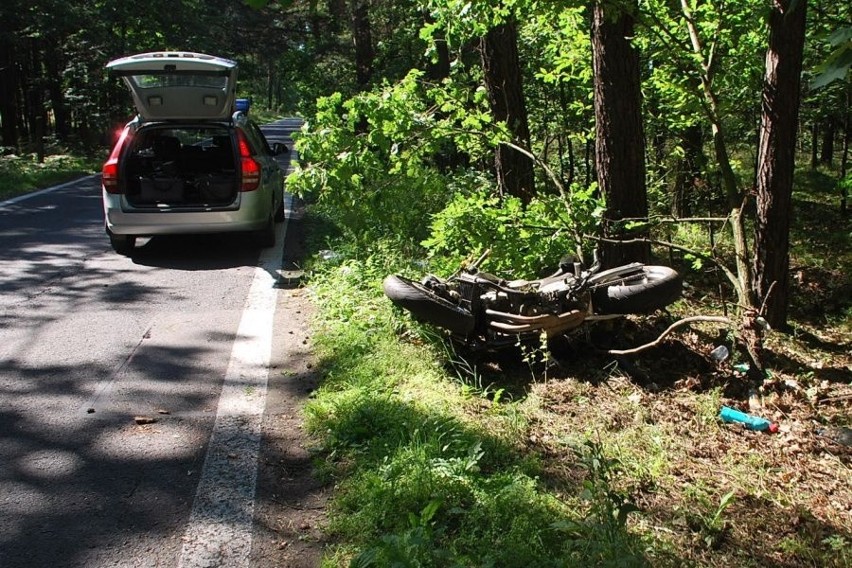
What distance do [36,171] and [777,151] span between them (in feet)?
64.8

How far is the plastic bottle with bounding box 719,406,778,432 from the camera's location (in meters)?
4.34

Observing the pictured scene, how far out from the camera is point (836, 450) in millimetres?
4090

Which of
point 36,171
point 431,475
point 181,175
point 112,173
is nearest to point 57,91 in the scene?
point 36,171

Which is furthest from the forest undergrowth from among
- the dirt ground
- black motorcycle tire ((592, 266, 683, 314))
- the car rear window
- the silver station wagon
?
the car rear window

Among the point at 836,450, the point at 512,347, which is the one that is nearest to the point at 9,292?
the point at 512,347

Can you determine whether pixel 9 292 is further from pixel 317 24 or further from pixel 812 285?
pixel 317 24

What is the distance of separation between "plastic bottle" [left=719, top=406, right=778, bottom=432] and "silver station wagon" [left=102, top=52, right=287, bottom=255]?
6393 mm

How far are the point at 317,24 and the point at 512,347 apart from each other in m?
19.2

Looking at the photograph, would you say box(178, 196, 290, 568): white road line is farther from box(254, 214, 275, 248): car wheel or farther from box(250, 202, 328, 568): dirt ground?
box(254, 214, 275, 248): car wheel

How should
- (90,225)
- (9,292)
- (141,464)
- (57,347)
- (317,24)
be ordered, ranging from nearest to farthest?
(141,464) → (57,347) → (9,292) → (90,225) → (317,24)

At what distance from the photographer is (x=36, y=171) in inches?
784

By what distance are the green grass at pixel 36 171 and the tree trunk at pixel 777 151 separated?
14392 mm

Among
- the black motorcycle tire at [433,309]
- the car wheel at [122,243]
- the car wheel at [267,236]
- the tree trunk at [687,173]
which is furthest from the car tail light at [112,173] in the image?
the tree trunk at [687,173]

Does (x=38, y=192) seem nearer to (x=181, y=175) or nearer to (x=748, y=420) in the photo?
(x=181, y=175)
